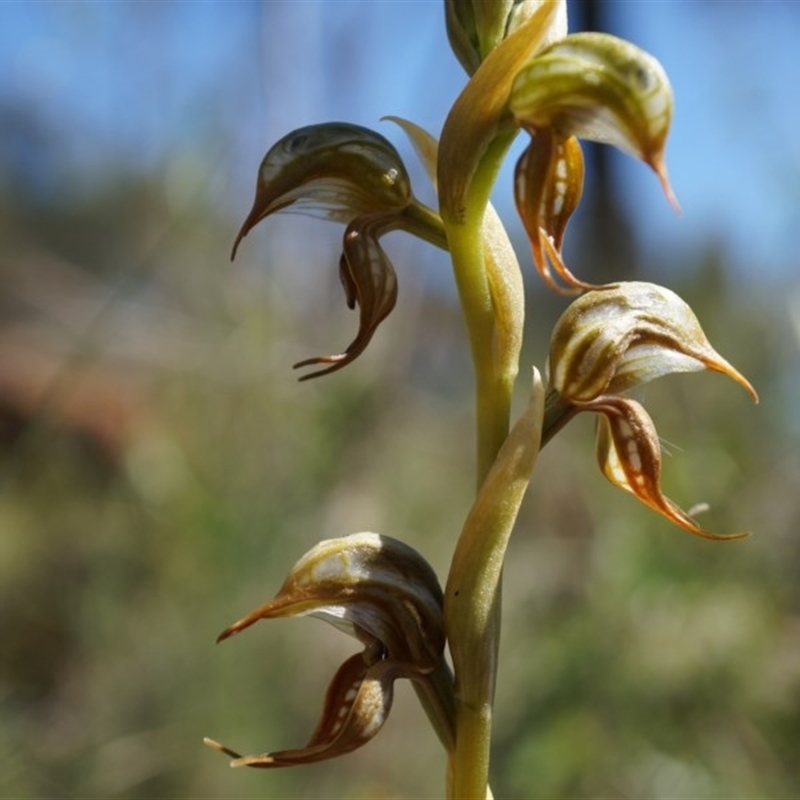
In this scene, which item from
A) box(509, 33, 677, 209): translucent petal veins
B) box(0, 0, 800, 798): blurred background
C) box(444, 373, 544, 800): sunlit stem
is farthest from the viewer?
box(0, 0, 800, 798): blurred background

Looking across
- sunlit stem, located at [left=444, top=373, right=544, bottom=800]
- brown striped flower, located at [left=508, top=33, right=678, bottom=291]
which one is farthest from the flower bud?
sunlit stem, located at [left=444, top=373, right=544, bottom=800]

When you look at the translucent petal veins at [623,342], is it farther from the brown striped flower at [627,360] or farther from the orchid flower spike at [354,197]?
the orchid flower spike at [354,197]

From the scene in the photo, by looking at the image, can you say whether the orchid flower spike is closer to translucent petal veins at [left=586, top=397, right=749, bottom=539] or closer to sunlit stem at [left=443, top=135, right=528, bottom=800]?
sunlit stem at [left=443, top=135, right=528, bottom=800]

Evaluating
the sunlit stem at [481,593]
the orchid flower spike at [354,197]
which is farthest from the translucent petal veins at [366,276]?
the sunlit stem at [481,593]

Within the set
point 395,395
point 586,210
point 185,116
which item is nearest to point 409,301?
point 395,395

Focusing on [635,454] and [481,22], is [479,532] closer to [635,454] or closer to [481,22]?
[635,454]

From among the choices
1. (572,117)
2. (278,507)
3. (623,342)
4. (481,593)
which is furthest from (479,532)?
(278,507)
